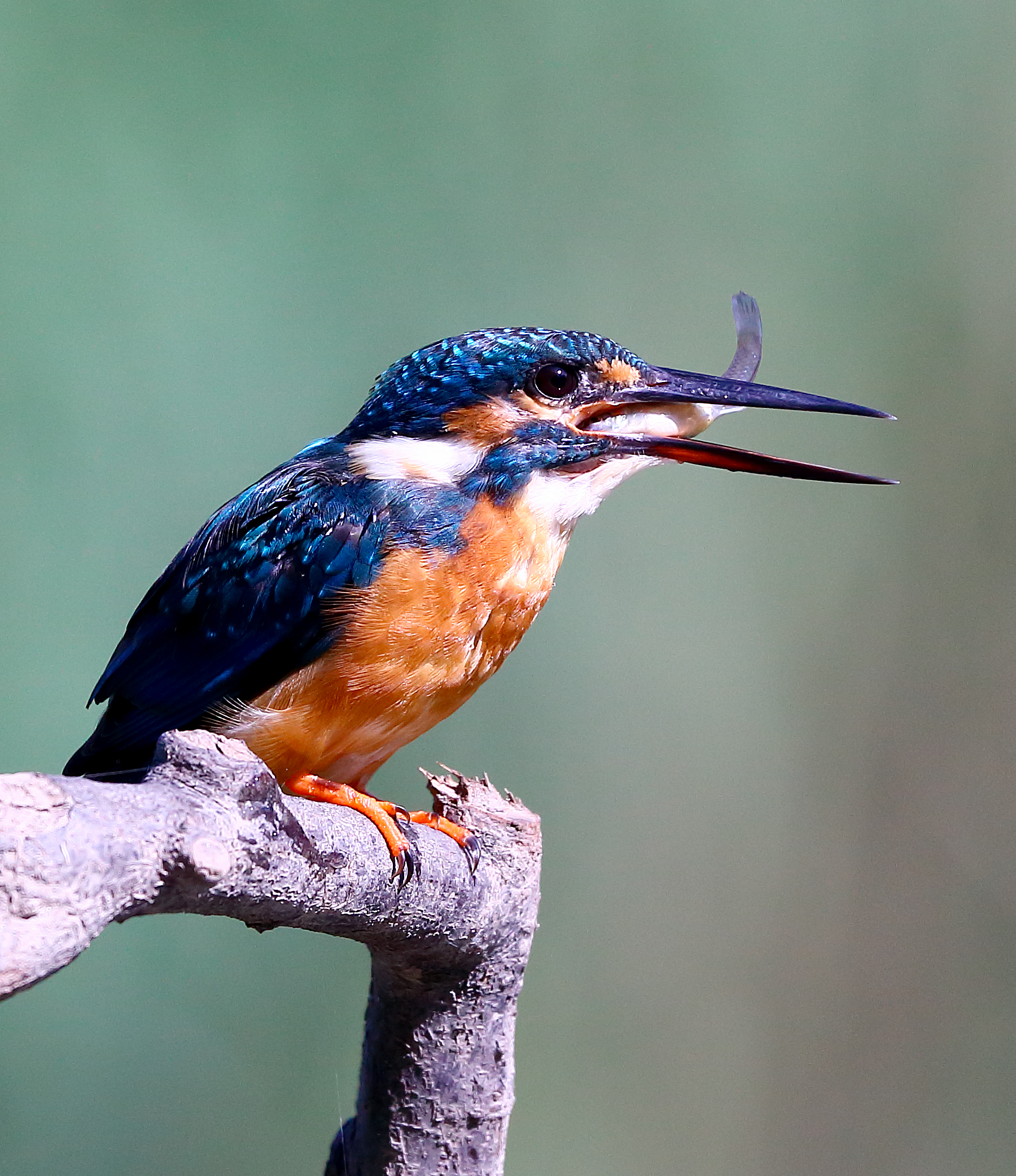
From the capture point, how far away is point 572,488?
1.10 metres

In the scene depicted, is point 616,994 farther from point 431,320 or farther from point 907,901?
point 431,320

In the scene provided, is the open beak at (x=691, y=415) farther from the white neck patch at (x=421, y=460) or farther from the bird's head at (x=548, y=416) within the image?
the white neck patch at (x=421, y=460)

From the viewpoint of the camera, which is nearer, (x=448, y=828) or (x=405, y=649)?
(x=405, y=649)

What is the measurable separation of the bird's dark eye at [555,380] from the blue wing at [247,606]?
0.18 metres

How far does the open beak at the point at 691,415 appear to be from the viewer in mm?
1072

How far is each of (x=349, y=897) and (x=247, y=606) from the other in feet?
1.05

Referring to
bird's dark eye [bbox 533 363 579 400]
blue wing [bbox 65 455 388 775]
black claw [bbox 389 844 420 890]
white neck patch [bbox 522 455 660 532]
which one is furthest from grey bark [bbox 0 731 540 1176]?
bird's dark eye [bbox 533 363 579 400]

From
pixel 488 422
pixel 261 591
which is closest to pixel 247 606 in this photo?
pixel 261 591

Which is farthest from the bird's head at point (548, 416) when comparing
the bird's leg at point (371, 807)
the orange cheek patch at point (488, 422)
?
the bird's leg at point (371, 807)

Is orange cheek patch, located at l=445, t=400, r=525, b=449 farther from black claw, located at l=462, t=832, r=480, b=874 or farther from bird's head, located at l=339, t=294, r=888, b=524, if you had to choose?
black claw, located at l=462, t=832, r=480, b=874

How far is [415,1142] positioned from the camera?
42.6 inches

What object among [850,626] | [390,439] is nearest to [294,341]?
[390,439]

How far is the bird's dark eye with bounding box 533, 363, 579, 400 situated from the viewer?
1111mm

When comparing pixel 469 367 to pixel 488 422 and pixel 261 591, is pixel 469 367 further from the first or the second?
pixel 261 591
